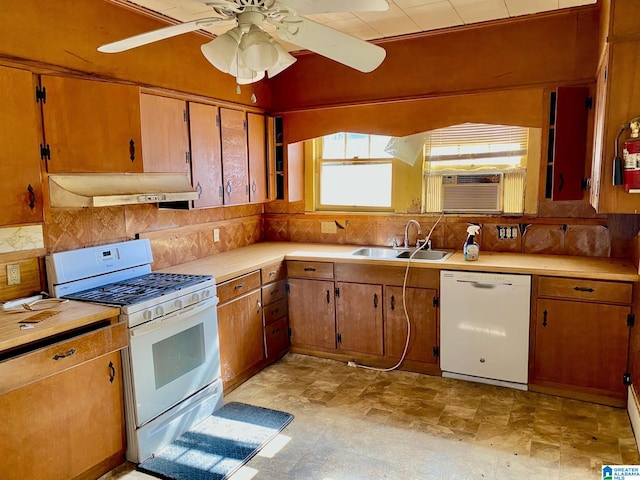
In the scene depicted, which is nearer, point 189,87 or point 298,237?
point 189,87

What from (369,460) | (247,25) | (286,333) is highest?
(247,25)

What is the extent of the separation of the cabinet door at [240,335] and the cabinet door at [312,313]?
17.0 inches

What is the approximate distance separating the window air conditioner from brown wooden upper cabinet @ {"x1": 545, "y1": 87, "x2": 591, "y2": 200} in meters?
0.54

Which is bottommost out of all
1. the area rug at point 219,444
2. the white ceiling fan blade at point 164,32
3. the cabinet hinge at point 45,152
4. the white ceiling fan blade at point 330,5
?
the area rug at point 219,444

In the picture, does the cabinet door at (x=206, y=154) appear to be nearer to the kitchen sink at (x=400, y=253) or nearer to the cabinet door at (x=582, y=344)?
the kitchen sink at (x=400, y=253)

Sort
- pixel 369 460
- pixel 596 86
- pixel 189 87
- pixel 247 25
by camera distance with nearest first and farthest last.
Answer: pixel 247 25 < pixel 369 460 < pixel 596 86 < pixel 189 87

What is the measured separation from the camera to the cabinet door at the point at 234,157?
150 inches

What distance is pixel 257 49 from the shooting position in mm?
1799

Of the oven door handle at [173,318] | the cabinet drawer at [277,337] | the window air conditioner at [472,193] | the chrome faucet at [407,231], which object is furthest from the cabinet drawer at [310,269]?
the window air conditioner at [472,193]

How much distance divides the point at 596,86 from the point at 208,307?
3030mm

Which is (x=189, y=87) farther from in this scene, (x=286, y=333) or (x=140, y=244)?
(x=286, y=333)

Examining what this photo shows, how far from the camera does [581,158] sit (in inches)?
131

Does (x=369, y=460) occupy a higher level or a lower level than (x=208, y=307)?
lower

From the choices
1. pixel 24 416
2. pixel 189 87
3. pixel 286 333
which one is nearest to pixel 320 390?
pixel 286 333
